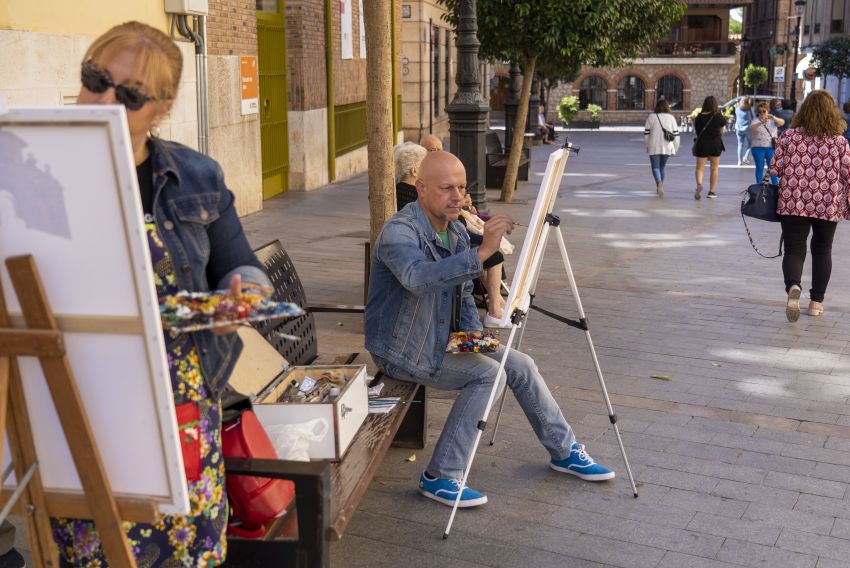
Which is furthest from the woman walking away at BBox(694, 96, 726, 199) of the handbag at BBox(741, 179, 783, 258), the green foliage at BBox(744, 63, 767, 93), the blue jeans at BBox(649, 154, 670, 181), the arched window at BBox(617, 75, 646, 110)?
the green foliage at BBox(744, 63, 767, 93)

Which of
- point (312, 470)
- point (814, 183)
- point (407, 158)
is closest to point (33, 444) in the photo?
point (312, 470)

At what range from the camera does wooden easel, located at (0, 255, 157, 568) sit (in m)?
2.15

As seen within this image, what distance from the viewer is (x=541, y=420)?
191 inches

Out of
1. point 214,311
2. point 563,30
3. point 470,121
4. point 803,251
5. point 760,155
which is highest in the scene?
point 563,30

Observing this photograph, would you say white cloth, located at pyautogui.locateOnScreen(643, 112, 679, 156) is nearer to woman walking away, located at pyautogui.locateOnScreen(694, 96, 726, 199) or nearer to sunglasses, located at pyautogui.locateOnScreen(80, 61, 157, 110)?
woman walking away, located at pyautogui.locateOnScreen(694, 96, 726, 199)

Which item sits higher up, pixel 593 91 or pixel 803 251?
pixel 803 251

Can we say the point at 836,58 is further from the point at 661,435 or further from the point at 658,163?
the point at 661,435

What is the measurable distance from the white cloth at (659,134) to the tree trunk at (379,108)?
11694mm

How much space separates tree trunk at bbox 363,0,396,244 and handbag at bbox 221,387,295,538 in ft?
12.8

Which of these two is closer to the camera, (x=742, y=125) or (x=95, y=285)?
(x=95, y=285)

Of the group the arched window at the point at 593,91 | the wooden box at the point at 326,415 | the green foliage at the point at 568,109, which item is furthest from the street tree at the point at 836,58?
the wooden box at the point at 326,415

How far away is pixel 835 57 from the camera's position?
5853cm

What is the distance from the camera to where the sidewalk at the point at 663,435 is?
4234mm

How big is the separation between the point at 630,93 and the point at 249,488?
6857cm
